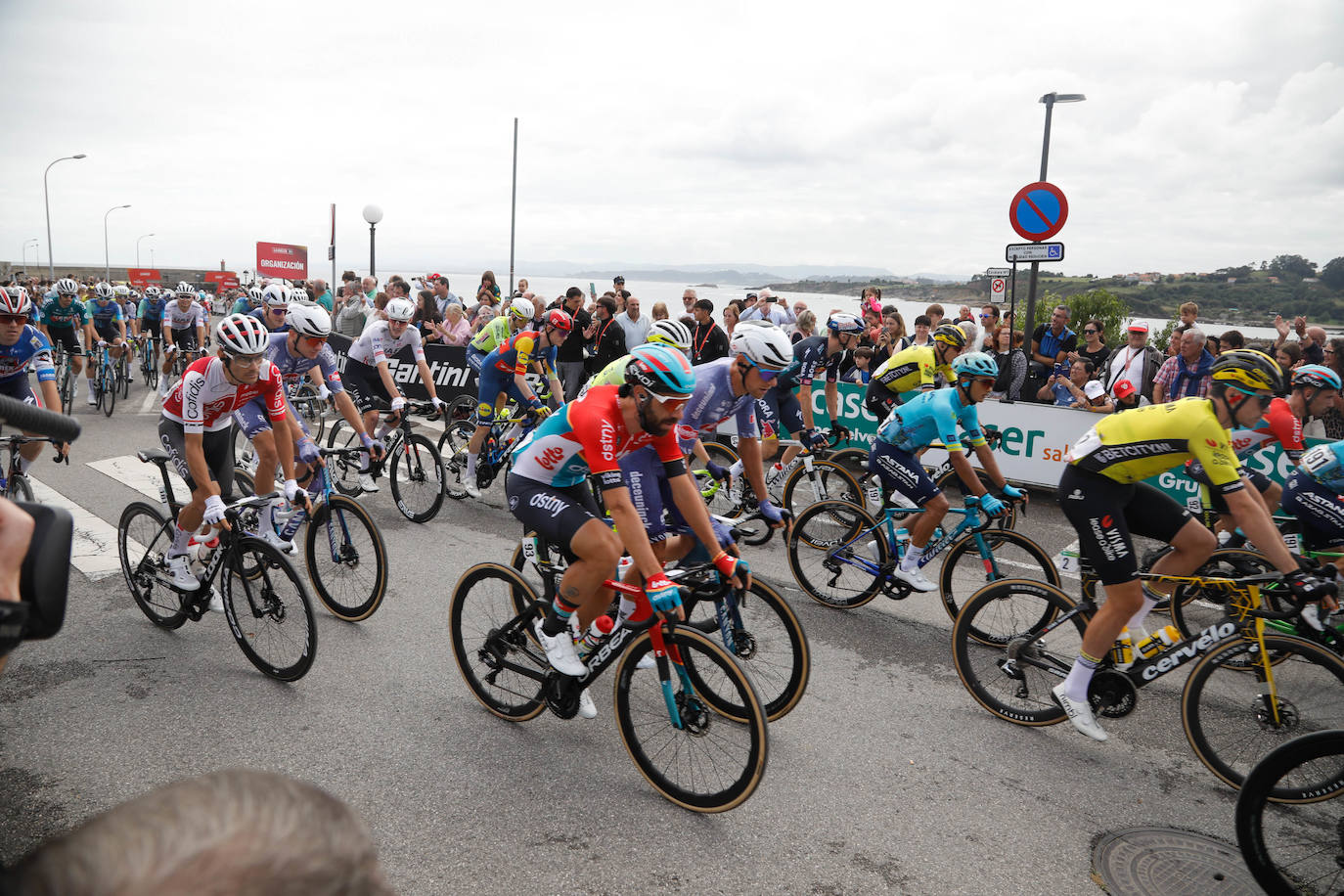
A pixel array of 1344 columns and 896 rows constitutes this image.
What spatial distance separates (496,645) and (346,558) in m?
1.99

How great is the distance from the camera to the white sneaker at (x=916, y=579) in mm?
6020

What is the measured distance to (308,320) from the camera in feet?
22.4

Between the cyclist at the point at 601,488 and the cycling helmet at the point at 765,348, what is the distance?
69.0 inches

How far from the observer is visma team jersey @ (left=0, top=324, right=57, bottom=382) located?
707 centimetres

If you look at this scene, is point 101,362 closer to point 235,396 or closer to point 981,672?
point 235,396

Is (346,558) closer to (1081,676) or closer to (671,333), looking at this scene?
(671,333)

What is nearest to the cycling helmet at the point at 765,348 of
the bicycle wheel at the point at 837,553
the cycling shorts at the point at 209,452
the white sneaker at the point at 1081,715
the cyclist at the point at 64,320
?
the bicycle wheel at the point at 837,553

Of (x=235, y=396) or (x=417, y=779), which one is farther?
(x=235, y=396)

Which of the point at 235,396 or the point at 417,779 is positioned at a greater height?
the point at 235,396

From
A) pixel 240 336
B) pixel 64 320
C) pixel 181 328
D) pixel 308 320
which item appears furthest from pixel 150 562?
pixel 181 328

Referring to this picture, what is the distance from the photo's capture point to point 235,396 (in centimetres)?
544

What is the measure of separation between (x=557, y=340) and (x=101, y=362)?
9810 mm

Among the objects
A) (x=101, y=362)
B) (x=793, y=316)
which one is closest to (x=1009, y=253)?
(x=793, y=316)

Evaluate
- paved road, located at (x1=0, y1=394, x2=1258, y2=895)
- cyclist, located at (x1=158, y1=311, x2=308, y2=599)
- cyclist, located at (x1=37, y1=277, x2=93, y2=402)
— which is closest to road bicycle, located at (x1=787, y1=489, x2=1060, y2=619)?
paved road, located at (x1=0, y1=394, x2=1258, y2=895)
